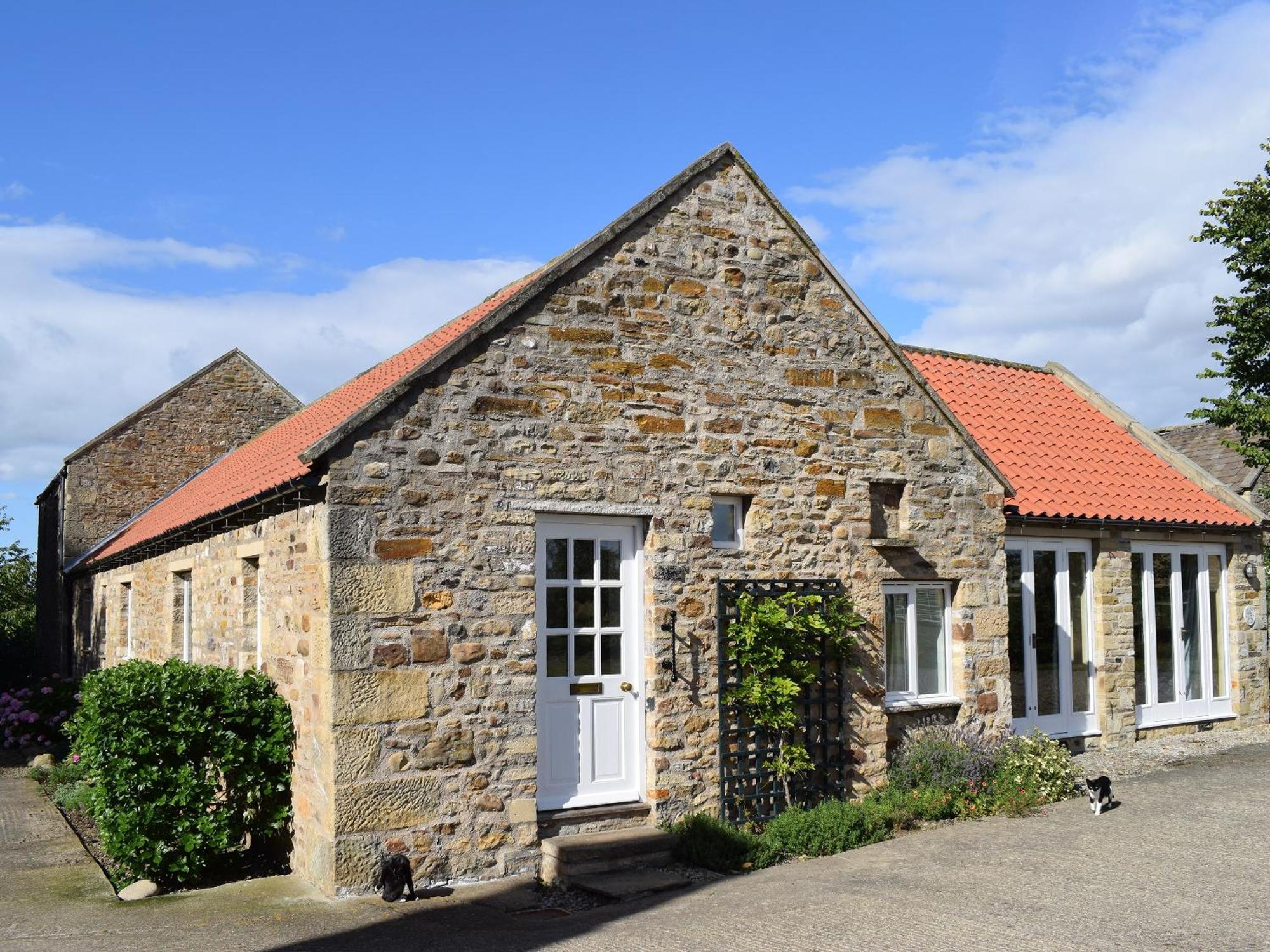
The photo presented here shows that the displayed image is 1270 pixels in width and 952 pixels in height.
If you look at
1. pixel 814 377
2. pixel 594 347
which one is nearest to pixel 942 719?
pixel 814 377

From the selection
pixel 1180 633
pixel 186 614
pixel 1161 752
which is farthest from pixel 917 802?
pixel 186 614

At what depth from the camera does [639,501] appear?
31.5 feet

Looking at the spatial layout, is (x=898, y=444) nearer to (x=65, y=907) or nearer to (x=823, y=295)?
(x=823, y=295)

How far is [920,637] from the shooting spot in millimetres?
11516

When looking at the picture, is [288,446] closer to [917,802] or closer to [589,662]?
[589,662]

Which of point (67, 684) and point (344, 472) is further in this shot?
point (67, 684)

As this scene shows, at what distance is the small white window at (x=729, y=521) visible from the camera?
33.4 feet

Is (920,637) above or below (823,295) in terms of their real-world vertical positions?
below

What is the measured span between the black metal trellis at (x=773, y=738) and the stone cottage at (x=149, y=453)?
15.0 meters

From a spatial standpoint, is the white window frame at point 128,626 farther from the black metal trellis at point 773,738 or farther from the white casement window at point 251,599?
the black metal trellis at point 773,738

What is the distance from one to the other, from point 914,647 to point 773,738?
2.17 meters

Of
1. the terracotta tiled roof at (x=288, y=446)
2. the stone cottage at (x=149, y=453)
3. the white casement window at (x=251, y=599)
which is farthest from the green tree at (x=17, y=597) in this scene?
the white casement window at (x=251, y=599)

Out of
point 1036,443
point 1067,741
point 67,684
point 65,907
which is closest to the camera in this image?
point 65,907

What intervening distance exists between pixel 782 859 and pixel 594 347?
4490 mm
